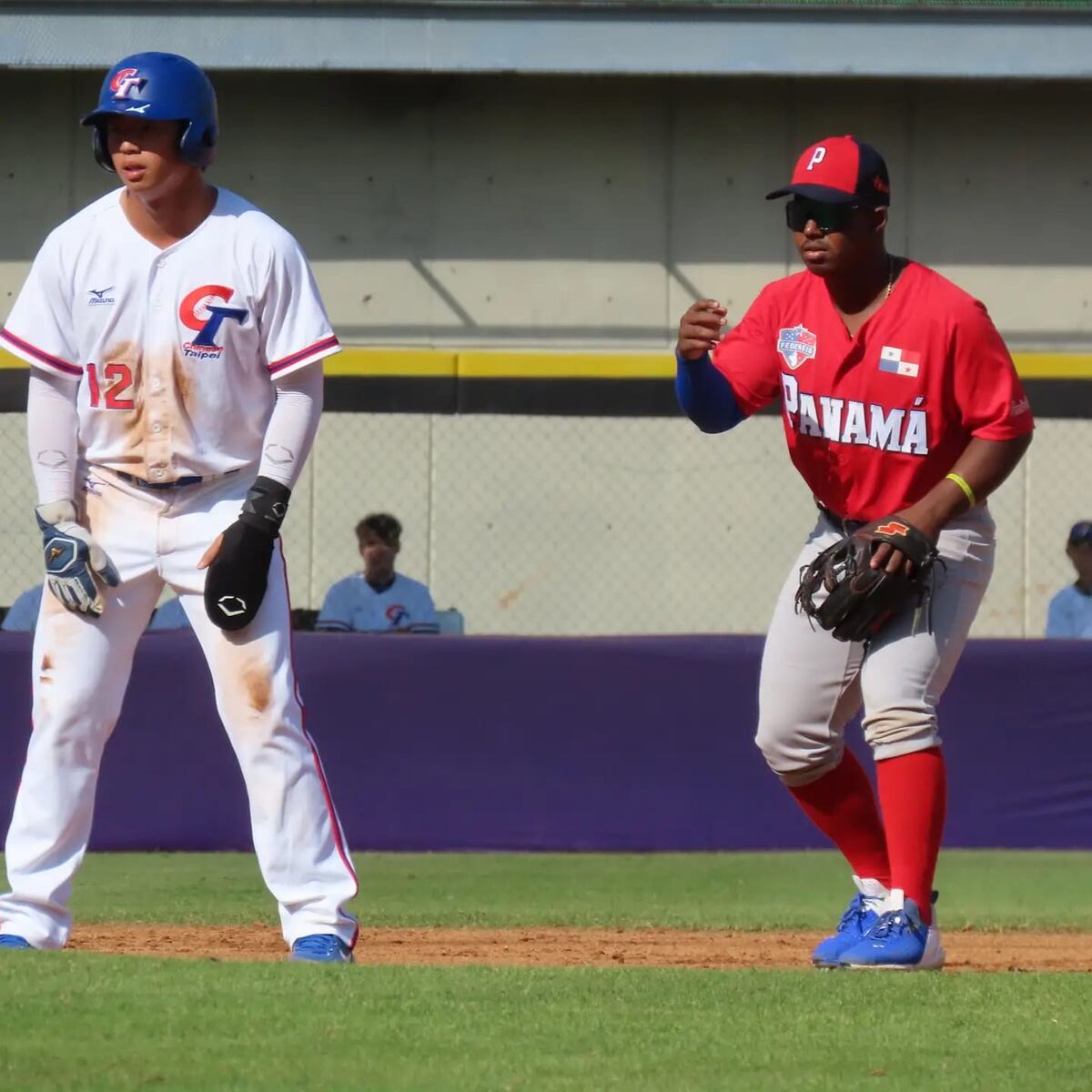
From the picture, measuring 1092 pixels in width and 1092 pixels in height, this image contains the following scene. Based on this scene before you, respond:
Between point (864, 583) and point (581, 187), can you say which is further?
point (581, 187)

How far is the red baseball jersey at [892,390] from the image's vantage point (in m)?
4.87

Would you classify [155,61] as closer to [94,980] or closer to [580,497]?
[94,980]

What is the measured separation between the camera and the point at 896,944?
4.79m

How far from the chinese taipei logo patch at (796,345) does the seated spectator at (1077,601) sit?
192 inches

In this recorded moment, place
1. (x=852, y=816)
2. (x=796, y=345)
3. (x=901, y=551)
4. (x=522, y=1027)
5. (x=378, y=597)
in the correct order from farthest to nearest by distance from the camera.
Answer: (x=378, y=597), (x=852, y=816), (x=796, y=345), (x=901, y=551), (x=522, y=1027)

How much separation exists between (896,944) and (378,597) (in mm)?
5362

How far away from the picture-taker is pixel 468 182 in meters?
13.8

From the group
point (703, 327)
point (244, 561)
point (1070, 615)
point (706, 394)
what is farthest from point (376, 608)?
point (244, 561)

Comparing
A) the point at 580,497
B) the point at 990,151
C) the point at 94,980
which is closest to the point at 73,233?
the point at 94,980

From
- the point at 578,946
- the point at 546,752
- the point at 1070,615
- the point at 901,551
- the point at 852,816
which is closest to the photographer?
the point at 901,551

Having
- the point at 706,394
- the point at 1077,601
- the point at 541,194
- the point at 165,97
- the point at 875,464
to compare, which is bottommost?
the point at 1077,601

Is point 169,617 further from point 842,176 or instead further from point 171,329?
point 842,176

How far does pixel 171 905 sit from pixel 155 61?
344 cm

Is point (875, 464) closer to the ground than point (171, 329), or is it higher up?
closer to the ground
